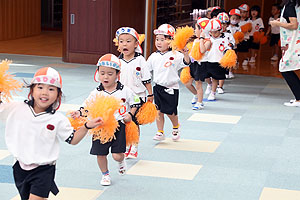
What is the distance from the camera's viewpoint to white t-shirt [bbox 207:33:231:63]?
29.5 ft

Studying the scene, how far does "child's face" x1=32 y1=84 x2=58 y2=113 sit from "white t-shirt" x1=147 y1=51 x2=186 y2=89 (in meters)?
2.69

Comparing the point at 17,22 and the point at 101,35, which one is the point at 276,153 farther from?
the point at 17,22

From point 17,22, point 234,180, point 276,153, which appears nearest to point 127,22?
point 17,22

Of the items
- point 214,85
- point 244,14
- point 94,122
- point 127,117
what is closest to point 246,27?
point 244,14

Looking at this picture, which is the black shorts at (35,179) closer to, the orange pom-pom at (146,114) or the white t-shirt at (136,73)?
the orange pom-pom at (146,114)

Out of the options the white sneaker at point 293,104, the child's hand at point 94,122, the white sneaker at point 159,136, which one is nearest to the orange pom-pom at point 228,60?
the white sneaker at point 293,104

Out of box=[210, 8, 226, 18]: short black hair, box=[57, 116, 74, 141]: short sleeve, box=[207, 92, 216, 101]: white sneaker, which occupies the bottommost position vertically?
box=[207, 92, 216, 101]: white sneaker

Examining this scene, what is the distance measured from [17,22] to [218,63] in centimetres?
992

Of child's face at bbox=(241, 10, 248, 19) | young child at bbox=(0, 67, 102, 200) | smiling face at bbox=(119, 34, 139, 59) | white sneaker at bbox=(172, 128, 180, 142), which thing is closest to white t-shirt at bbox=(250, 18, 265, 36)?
child's face at bbox=(241, 10, 248, 19)

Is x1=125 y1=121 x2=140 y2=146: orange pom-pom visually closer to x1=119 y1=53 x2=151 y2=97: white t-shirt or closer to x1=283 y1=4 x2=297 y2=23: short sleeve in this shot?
x1=119 y1=53 x2=151 y2=97: white t-shirt

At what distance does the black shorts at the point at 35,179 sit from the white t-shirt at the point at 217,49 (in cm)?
558

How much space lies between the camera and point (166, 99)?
259 inches

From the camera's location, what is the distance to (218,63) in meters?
9.06

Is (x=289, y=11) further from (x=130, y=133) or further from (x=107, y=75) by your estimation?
(x=107, y=75)
